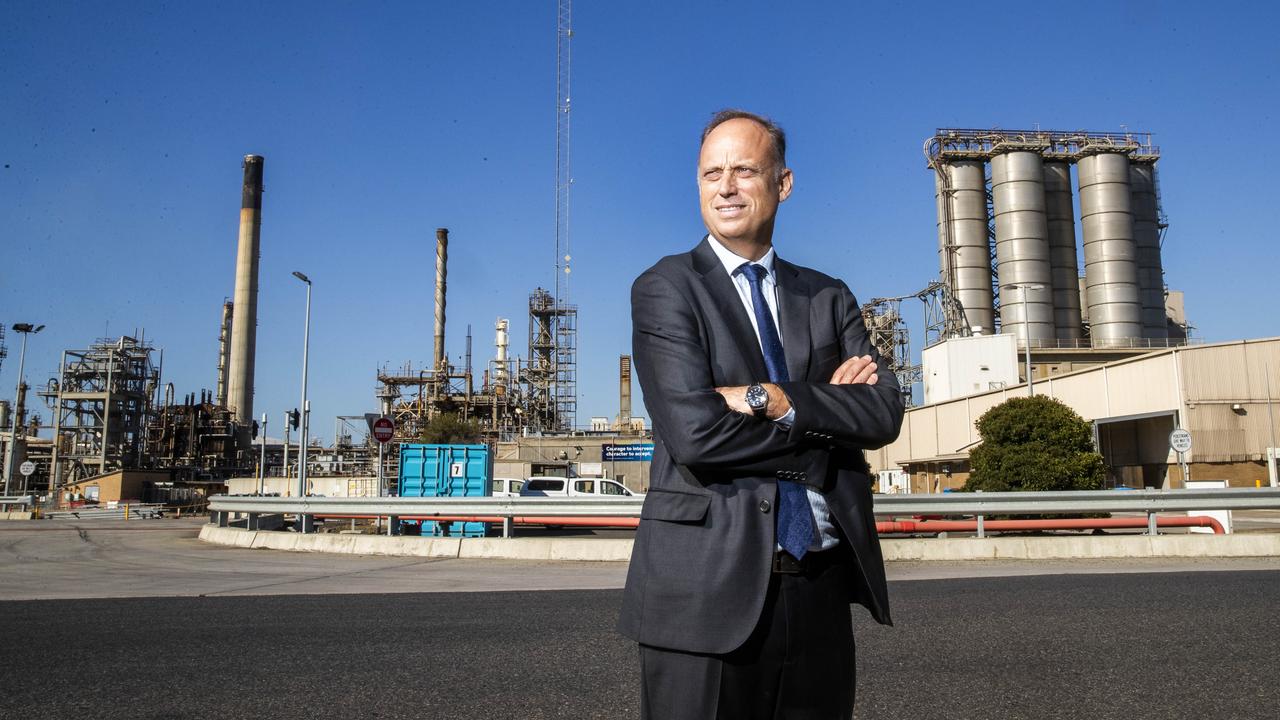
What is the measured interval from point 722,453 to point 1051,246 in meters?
67.2

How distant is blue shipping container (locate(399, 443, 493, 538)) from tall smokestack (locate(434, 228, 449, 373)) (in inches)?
2173

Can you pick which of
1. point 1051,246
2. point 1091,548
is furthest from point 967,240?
point 1091,548

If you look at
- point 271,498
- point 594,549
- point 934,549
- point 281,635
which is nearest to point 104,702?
point 281,635

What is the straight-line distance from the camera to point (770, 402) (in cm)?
182

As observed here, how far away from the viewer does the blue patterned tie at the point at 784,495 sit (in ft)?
5.89

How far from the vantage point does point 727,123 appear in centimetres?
215

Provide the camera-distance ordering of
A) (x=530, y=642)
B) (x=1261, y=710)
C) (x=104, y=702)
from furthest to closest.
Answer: (x=530, y=642) → (x=104, y=702) → (x=1261, y=710)

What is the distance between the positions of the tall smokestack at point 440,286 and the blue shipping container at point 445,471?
55185mm

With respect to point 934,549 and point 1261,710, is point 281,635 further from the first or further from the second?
point 934,549

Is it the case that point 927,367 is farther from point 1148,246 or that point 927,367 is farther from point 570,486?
point 570,486

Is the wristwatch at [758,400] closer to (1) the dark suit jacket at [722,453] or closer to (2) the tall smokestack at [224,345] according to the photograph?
(1) the dark suit jacket at [722,453]

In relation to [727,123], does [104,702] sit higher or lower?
lower

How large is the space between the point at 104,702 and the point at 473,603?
12.5 ft

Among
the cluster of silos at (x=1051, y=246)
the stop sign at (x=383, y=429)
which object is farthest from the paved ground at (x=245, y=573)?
the cluster of silos at (x=1051, y=246)
